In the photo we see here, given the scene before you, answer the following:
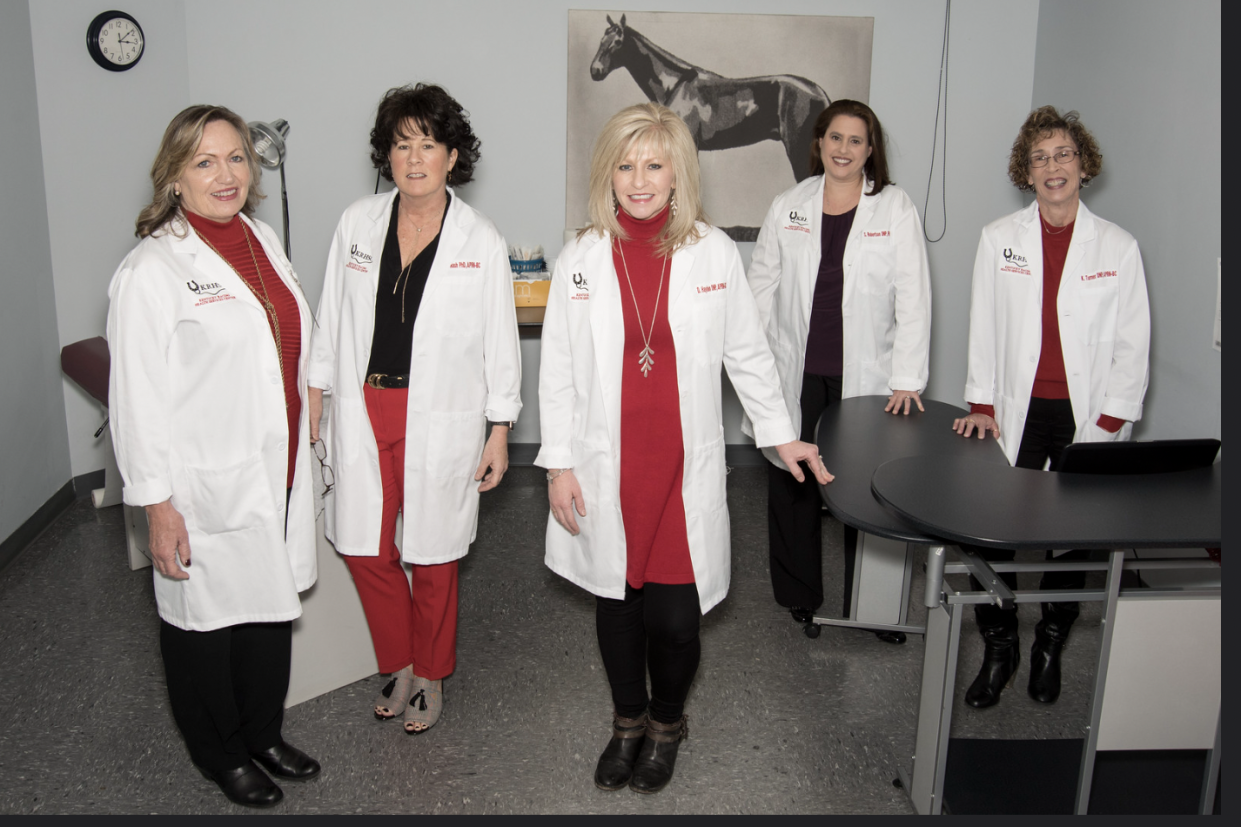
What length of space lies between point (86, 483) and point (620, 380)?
10.1ft

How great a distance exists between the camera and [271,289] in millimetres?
2062

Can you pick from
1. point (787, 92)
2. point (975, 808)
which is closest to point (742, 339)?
point (975, 808)

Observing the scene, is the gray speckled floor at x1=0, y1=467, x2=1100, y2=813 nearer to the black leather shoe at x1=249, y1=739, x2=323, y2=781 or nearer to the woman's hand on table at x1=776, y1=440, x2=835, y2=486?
the black leather shoe at x1=249, y1=739, x2=323, y2=781

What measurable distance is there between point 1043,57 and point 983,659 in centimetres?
274

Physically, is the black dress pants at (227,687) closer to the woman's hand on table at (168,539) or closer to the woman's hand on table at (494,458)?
the woman's hand on table at (168,539)

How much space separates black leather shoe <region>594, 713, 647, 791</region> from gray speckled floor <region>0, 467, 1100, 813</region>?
37mm

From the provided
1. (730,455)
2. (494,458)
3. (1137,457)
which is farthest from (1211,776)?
(730,455)

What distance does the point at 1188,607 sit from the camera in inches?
74.6

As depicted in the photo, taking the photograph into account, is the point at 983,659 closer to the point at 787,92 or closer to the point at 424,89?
the point at 424,89

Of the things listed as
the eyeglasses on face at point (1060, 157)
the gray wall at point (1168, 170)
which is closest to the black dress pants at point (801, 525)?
the eyeglasses on face at point (1060, 157)

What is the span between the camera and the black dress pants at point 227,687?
207 centimetres

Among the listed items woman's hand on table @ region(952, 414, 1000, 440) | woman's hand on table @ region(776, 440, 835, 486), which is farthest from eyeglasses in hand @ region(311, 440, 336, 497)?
woman's hand on table @ region(952, 414, 1000, 440)

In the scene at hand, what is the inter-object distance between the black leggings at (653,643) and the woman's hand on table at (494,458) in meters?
0.41

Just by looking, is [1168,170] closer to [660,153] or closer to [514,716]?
[660,153]
